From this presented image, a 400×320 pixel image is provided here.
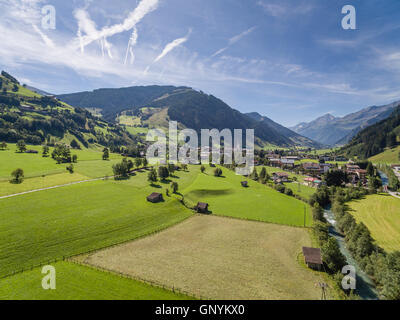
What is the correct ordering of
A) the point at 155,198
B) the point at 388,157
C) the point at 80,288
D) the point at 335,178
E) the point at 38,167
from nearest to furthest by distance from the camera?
the point at 80,288, the point at 155,198, the point at 38,167, the point at 335,178, the point at 388,157

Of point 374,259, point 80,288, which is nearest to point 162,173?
point 80,288

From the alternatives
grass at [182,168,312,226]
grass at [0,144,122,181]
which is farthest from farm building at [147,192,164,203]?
grass at [0,144,122,181]

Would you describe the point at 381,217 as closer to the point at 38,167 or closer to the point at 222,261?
the point at 222,261

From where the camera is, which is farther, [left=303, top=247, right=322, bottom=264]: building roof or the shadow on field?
the shadow on field

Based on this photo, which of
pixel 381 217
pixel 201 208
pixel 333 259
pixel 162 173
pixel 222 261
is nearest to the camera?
pixel 333 259

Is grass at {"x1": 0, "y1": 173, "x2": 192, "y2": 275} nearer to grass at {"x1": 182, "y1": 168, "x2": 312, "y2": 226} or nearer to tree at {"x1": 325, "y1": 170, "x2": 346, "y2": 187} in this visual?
grass at {"x1": 182, "y1": 168, "x2": 312, "y2": 226}

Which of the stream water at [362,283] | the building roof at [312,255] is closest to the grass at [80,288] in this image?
the building roof at [312,255]
